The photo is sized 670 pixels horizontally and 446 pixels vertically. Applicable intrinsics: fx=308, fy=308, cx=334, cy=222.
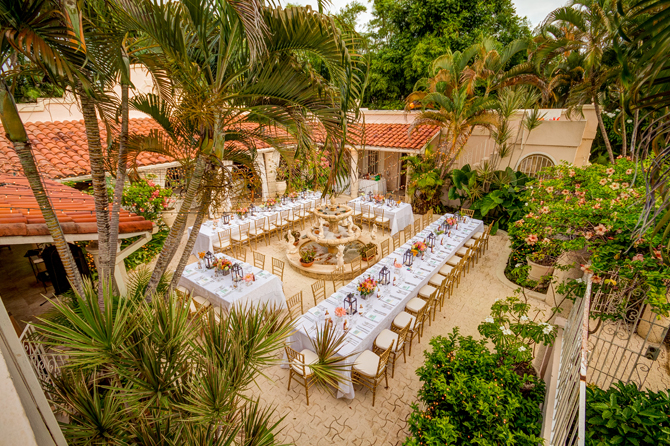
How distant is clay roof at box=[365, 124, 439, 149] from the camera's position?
1344 centimetres

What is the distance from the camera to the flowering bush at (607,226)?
3.14 m

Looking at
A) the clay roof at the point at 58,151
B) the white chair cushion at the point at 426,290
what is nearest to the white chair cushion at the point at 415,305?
the white chair cushion at the point at 426,290

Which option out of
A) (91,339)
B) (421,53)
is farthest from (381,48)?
(91,339)

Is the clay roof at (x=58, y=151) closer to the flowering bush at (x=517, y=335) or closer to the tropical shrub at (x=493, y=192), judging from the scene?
the flowering bush at (x=517, y=335)

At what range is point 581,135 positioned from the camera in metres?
10.8

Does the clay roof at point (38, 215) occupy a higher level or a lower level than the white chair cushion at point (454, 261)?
higher

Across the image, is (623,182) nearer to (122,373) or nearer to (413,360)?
(413,360)

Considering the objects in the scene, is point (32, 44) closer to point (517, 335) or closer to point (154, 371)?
point (154, 371)

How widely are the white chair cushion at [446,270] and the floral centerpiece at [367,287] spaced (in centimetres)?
238

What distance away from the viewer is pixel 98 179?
3.21 meters

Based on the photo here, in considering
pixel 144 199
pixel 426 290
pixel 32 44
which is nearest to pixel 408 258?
pixel 426 290

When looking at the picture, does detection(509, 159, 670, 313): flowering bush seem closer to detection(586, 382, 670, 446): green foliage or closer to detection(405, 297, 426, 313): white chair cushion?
detection(586, 382, 670, 446): green foliage

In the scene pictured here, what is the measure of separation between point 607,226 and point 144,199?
876 cm

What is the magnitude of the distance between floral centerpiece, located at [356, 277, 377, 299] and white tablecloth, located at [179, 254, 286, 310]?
182cm
